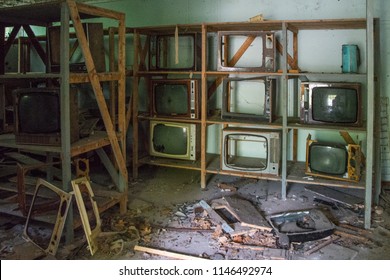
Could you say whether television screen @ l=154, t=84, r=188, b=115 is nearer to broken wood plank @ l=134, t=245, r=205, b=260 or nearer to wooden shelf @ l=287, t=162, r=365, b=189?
wooden shelf @ l=287, t=162, r=365, b=189

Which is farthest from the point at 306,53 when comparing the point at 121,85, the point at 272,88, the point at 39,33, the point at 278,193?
the point at 39,33

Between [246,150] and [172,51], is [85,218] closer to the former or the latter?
[246,150]

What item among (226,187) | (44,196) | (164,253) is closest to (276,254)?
(164,253)

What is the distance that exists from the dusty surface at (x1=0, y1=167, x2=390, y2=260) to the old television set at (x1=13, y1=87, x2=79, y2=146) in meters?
0.80

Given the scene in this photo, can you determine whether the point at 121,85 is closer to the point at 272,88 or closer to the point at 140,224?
the point at 140,224

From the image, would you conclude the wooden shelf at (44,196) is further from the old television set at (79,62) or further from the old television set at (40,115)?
the old television set at (79,62)

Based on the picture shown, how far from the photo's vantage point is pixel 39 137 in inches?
117

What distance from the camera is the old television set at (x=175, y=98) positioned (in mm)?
4234

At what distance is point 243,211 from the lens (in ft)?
11.5

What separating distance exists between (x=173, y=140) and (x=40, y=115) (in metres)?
1.77

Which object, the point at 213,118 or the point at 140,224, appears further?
the point at 213,118

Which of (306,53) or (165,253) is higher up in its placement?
(306,53)

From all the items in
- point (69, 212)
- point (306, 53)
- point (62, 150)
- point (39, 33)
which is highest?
point (39, 33)

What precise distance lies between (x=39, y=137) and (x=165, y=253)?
129 cm
